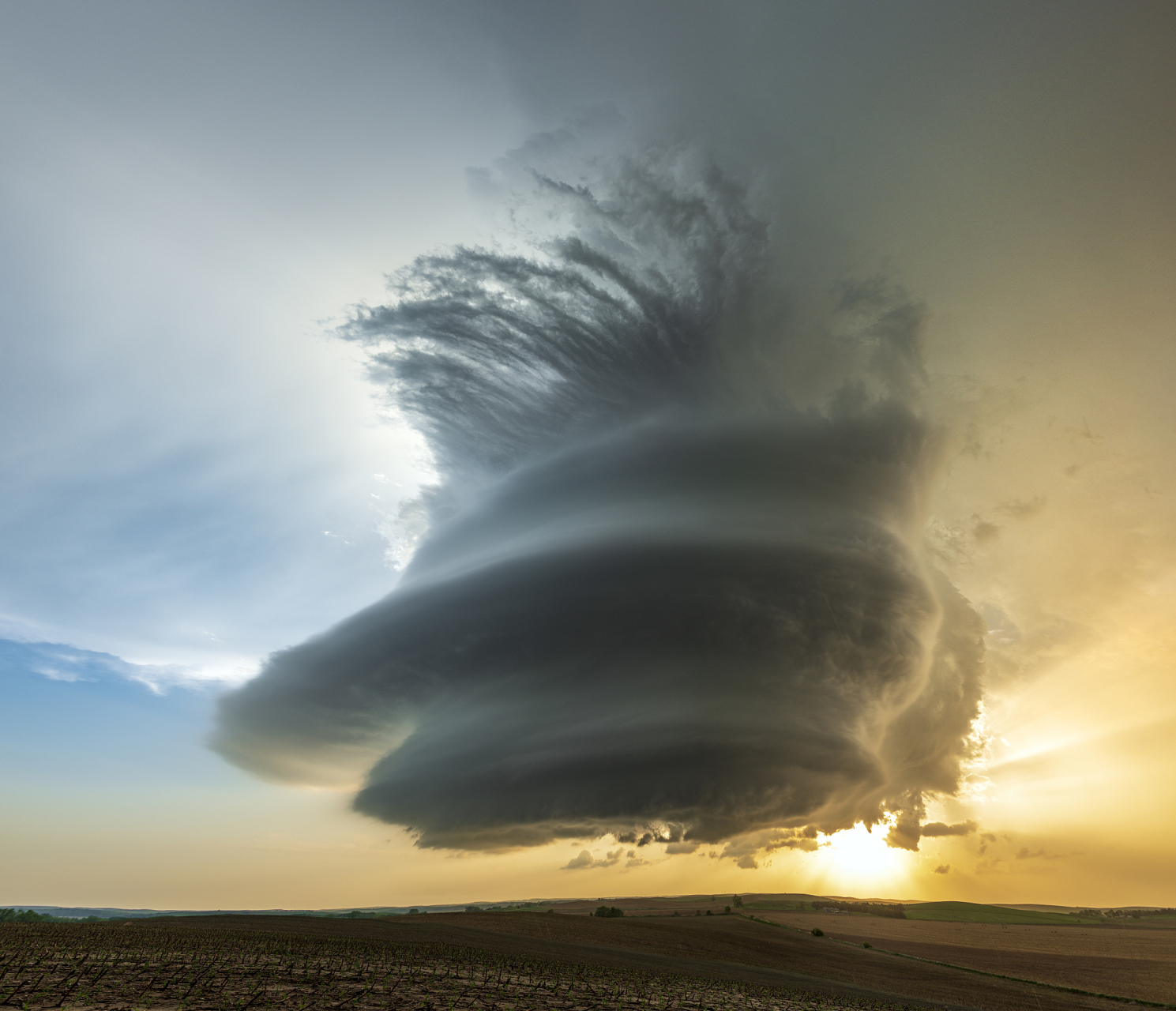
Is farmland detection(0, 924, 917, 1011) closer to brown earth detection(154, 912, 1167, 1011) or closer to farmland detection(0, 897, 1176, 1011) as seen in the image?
farmland detection(0, 897, 1176, 1011)

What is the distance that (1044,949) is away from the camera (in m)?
132

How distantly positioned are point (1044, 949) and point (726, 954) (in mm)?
86749

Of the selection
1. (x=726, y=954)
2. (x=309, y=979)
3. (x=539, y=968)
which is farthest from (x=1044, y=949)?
(x=309, y=979)

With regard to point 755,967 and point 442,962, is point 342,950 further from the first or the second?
point 755,967

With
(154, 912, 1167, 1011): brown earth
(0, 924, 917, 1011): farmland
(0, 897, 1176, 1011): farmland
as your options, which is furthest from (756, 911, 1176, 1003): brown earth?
(0, 924, 917, 1011): farmland

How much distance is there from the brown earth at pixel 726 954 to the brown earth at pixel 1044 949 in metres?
9.61

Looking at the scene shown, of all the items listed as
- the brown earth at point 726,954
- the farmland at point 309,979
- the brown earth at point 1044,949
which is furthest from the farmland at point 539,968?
the brown earth at point 1044,949

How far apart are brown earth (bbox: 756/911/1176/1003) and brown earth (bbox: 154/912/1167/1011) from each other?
379 inches

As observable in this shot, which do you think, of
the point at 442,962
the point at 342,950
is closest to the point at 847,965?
the point at 442,962

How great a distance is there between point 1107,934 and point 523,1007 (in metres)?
221

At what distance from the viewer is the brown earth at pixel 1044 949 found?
91.9m

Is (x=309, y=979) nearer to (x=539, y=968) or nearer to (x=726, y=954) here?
(x=539, y=968)

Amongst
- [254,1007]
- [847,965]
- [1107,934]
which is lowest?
[1107,934]

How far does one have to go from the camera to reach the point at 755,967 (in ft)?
275
